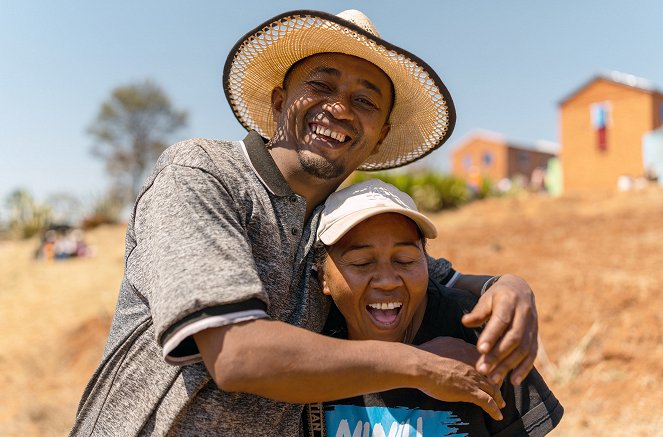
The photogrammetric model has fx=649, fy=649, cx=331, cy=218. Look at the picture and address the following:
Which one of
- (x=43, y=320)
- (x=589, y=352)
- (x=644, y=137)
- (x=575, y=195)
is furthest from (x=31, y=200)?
(x=644, y=137)

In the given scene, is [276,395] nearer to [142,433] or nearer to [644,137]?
[142,433]

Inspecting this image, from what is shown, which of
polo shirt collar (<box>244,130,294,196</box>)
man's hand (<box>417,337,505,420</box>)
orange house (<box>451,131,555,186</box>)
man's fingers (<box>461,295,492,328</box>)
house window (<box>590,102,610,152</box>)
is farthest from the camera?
orange house (<box>451,131,555,186</box>)

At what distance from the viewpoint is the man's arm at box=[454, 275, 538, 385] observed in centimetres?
153

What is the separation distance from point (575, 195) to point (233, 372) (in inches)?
590

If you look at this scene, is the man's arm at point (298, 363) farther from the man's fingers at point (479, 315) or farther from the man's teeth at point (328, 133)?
the man's teeth at point (328, 133)

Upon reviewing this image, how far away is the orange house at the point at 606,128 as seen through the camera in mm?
25906

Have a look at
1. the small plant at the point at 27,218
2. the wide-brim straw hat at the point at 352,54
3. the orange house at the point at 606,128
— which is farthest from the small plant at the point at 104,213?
the wide-brim straw hat at the point at 352,54

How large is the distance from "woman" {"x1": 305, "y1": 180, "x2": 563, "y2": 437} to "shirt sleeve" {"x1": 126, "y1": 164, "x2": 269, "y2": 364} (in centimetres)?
39

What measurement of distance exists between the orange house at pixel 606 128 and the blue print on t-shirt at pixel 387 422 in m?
26.1

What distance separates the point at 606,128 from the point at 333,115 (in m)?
27.6

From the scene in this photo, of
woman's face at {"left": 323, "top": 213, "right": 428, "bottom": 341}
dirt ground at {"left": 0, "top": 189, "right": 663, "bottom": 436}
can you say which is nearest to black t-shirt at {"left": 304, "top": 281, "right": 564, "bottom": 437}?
woman's face at {"left": 323, "top": 213, "right": 428, "bottom": 341}

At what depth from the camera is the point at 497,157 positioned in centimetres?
4469

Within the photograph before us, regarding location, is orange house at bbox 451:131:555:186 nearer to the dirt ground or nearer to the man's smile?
the dirt ground

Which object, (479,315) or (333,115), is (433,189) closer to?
(333,115)
